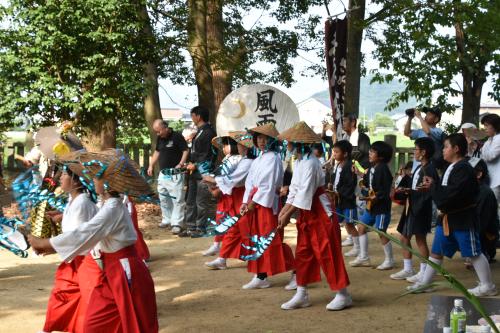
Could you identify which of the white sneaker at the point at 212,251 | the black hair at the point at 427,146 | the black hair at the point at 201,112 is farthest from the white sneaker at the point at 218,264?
the black hair at the point at 427,146

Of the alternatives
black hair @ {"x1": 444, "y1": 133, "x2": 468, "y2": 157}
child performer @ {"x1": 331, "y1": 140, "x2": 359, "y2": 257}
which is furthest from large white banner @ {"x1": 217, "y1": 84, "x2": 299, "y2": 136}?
black hair @ {"x1": 444, "y1": 133, "x2": 468, "y2": 157}

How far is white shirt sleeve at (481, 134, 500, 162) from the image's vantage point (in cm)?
776

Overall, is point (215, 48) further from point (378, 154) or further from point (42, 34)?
point (378, 154)

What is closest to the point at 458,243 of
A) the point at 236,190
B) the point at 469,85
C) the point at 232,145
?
the point at 236,190

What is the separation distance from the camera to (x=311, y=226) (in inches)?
262

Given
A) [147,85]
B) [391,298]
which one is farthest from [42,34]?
[391,298]

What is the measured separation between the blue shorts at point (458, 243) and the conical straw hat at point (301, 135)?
154 cm

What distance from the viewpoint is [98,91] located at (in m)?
12.3

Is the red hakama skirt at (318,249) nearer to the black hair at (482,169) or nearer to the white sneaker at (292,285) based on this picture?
the white sneaker at (292,285)

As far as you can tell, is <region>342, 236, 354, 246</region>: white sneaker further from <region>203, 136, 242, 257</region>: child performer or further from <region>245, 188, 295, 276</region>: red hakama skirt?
<region>245, 188, 295, 276</region>: red hakama skirt

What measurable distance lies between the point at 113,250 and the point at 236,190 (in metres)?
3.92

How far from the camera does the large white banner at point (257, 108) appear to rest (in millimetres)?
12445

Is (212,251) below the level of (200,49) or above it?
below

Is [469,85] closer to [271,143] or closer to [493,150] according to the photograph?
[493,150]
